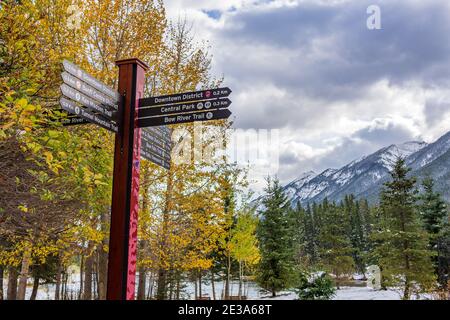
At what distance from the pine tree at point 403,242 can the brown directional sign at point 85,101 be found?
86.6 ft

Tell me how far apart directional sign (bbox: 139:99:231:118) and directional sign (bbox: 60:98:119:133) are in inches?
17.0

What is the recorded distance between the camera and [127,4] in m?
11.1

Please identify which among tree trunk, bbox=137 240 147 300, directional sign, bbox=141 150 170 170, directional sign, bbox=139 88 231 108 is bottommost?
tree trunk, bbox=137 240 147 300

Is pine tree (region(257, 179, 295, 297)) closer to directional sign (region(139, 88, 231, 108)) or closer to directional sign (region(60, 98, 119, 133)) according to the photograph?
directional sign (region(139, 88, 231, 108))

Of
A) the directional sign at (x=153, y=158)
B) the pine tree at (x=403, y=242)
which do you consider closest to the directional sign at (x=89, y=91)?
the directional sign at (x=153, y=158)

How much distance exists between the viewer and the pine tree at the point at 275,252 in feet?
104

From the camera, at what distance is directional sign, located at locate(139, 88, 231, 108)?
4.84 meters

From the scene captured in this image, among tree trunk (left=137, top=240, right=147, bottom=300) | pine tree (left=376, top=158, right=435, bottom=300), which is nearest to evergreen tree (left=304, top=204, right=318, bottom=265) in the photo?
pine tree (left=376, top=158, right=435, bottom=300)

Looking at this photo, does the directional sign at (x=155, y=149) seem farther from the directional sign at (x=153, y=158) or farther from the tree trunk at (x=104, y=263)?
the tree trunk at (x=104, y=263)

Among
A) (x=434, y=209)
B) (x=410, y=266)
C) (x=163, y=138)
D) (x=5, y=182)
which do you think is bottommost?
(x=410, y=266)
